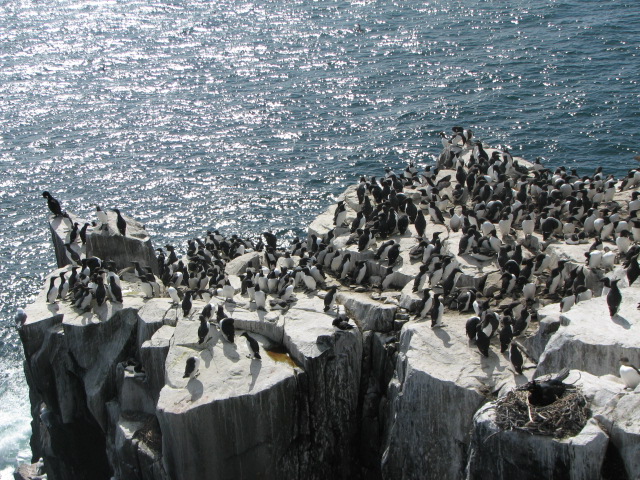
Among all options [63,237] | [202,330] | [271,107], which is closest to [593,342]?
[202,330]

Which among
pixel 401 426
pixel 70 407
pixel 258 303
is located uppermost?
pixel 258 303

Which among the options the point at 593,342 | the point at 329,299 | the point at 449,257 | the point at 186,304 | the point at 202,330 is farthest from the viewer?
the point at 449,257

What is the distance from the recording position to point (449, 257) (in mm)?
27469

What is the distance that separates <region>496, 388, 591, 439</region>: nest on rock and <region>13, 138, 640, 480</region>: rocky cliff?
18 cm

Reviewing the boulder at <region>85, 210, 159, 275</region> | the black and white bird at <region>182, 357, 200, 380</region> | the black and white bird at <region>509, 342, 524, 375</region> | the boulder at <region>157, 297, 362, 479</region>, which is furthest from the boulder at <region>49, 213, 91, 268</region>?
the black and white bird at <region>509, 342, 524, 375</region>

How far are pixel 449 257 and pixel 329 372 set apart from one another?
6.04 metres

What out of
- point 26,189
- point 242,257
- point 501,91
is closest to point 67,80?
point 26,189

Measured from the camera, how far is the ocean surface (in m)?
49.4

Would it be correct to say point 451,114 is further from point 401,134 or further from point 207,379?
point 207,379

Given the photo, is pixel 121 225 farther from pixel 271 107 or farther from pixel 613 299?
pixel 271 107

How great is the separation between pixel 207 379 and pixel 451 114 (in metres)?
39.5

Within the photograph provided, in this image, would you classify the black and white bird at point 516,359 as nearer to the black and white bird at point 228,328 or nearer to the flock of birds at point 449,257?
the flock of birds at point 449,257

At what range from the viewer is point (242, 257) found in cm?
3472

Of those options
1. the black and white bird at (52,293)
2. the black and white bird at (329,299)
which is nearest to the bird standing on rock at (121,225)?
the black and white bird at (52,293)
